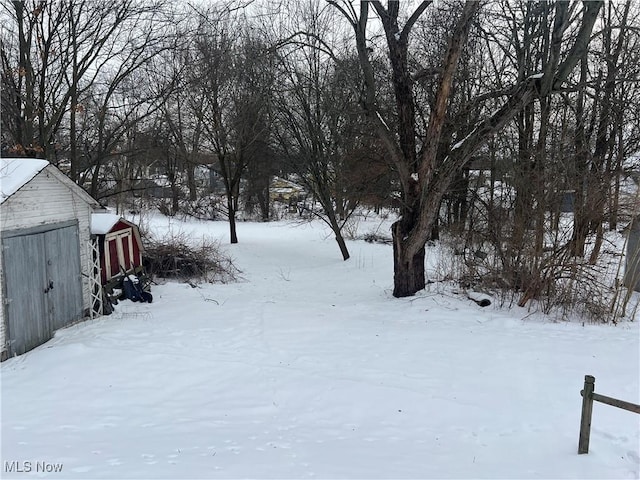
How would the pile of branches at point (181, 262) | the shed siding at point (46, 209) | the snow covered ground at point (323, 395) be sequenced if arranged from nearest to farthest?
the snow covered ground at point (323, 395) < the shed siding at point (46, 209) < the pile of branches at point (181, 262)

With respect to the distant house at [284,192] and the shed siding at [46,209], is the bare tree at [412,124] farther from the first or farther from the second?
the distant house at [284,192]

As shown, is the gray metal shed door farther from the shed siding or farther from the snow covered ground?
the snow covered ground

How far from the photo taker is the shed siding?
6.95m

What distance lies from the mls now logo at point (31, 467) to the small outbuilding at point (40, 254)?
11.2 feet

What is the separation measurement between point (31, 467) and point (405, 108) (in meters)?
9.25

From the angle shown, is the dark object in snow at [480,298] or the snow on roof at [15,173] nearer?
the snow on roof at [15,173]

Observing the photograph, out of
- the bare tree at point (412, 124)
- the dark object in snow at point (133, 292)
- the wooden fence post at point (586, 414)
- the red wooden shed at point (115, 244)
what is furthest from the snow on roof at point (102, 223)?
the wooden fence post at point (586, 414)

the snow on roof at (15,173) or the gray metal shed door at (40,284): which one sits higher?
the snow on roof at (15,173)

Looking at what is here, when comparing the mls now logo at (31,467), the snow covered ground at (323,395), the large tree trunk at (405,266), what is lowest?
the snow covered ground at (323,395)

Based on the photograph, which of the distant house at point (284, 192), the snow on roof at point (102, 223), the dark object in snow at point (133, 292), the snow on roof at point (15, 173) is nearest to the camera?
the snow on roof at point (15, 173)

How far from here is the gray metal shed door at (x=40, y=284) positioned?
274 inches

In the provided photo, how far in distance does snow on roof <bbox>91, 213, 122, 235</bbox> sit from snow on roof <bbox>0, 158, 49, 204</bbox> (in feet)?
9.04

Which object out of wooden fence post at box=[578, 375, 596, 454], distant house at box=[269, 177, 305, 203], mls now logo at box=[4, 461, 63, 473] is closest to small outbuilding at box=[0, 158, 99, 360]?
mls now logo at box=[4, 461, 63, 473]

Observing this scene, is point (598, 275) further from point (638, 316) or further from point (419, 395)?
point (419, 395)
